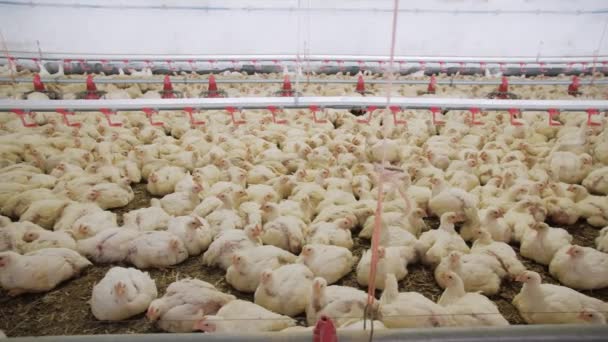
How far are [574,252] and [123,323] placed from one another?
3.29 m

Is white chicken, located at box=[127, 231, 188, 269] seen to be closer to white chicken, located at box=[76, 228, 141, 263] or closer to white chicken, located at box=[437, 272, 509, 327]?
white chicken, located at box=[76, 228, 141, 263]

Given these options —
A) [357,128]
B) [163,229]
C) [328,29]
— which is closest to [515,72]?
[328,29]

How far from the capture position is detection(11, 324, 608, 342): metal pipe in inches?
44.0

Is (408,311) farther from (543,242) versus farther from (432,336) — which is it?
(543,242)

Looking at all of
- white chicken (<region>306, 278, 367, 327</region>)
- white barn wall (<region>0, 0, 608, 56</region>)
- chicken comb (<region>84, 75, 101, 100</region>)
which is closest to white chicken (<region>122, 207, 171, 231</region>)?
white chicken (<region>306, 278, 367, 327</region>)

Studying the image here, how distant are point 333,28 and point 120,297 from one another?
10.2m

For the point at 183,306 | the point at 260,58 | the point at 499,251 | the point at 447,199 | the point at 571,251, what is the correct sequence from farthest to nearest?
the point at 260,58
the point at 447,199
the point at 499,251
the point at 571,251
the point at 183,306

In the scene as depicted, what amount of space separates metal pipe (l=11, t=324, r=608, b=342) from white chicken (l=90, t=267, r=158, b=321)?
154 cm

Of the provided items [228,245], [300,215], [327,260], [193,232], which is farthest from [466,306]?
[193,232]

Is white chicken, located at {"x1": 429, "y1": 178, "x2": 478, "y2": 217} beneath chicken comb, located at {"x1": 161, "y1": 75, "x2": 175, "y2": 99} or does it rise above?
beneath

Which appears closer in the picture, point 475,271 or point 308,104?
point 475,271

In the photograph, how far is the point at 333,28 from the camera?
36.6 ft

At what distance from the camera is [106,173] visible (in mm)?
4215

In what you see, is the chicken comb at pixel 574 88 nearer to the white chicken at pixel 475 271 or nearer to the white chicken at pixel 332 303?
the white chicken at pixel 475 271
